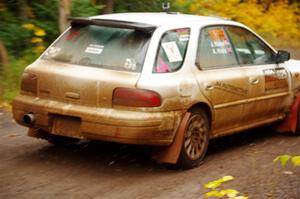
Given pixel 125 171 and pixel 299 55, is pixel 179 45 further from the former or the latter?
pixel 299 55

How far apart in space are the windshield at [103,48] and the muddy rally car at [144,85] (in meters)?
0.01

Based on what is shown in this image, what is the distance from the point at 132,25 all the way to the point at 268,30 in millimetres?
14542

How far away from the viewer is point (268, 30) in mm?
20594

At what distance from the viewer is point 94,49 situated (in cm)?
682

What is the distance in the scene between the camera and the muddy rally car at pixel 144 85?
6352mm

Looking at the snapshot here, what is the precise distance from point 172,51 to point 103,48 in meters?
0.77

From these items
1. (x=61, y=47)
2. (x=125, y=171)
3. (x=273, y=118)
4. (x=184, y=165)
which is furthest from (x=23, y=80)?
(x=273, y=118)

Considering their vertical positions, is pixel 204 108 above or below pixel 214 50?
below

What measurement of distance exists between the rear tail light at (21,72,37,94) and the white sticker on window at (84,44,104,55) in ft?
2.20

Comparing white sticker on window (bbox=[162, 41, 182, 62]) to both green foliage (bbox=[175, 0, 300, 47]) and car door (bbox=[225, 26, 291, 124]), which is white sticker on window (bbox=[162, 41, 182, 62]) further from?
green foliage (bbox=[175, 0, 300, 47])

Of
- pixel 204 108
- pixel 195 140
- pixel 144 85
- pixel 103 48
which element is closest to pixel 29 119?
pixel 103 48

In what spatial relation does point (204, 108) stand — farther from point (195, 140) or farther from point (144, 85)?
point (144, 85)


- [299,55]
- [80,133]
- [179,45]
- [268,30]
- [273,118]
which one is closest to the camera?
[80,133]

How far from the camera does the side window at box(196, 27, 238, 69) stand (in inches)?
284
